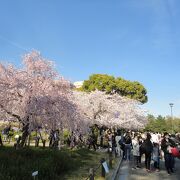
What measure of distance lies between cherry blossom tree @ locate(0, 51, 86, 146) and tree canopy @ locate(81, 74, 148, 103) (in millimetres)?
43290

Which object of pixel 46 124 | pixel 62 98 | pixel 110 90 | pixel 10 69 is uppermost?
pixel 110 90

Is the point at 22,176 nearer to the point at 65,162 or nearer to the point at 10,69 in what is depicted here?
the point at 65,162

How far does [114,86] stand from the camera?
65688 mm

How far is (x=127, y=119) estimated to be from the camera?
50250 millimetres

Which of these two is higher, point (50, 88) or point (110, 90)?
point (110, 90)

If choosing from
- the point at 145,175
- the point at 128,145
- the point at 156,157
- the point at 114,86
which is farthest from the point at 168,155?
the point at 114,86

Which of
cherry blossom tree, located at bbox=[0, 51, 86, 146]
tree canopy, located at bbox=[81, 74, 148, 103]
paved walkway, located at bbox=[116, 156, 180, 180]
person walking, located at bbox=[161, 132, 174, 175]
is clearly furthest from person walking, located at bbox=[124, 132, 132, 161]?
tree canopy, located at bbox=[81, 74, 148, 103]

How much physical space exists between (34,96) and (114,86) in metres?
→ 48.8

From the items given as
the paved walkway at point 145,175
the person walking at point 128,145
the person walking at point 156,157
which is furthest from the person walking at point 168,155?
the person walking at point 128,145

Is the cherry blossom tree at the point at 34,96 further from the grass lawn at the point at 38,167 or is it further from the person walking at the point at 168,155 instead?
the person walking at the point at 168,155

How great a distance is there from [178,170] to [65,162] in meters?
5.90

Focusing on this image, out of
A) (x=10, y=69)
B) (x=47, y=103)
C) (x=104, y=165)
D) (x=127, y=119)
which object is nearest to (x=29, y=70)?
(x=10, y=69)

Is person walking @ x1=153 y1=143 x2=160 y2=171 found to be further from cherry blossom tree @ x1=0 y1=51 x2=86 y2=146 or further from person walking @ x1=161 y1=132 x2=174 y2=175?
cherry blossom tree @ x1=0 y1=51 x2=86 y2=146

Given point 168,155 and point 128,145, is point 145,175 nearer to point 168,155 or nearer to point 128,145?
point 168,155
